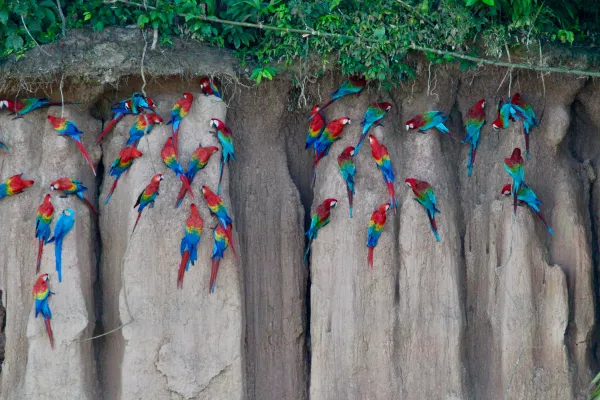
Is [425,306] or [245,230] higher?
[245,230]

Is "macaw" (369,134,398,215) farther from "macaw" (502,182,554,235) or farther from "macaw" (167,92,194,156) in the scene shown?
"macaw" (167,92,194,156)

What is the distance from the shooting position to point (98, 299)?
23.7 ft

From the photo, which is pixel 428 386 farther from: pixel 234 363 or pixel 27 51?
pixel 27 51

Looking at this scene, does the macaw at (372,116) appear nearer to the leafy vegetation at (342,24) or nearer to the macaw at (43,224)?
the leafy vegetation at (342,24)

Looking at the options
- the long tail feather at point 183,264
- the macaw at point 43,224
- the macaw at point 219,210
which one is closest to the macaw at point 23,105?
the macaw at point 43,224

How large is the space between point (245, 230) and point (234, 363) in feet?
3.46

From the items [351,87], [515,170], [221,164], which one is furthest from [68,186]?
[515,170]

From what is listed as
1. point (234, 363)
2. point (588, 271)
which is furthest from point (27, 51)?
point (588, 271)

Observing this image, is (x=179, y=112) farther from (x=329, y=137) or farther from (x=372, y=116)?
(x=372, y=116)

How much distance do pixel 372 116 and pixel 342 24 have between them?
0.72 meters

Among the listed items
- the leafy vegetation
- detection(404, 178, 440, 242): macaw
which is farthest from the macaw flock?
the leafy vegetation

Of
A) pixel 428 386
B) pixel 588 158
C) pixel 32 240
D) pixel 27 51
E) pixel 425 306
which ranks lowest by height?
pixel 428 386

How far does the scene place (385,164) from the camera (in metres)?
7.21

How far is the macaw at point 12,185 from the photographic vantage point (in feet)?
23.4
